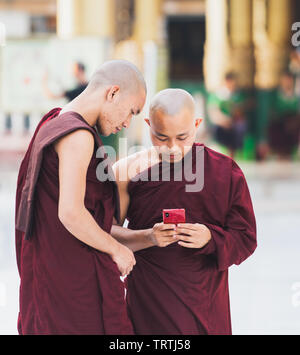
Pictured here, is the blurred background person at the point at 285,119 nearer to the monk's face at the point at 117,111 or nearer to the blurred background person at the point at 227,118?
the blurred background person at the point at 227,118

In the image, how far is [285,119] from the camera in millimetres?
11758

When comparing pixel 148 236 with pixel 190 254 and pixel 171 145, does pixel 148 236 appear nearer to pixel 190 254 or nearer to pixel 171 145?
pixel 190 254

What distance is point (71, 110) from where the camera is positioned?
6.86 ft

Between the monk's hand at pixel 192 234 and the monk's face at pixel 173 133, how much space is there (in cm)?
25

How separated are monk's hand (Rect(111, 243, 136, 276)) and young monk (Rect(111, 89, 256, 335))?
0.17m

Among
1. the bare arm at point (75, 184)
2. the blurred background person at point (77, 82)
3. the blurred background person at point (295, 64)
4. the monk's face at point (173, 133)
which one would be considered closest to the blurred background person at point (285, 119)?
the blurred background person at point (295, 64)

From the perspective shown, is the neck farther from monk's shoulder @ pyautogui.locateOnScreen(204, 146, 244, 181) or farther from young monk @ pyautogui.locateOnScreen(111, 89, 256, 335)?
monk's shoulder @ pyautogui.locateOnScreen(204, 146, 244, 181)

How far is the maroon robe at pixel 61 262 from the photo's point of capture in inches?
80.6

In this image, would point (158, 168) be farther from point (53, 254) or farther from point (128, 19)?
point (128, 19)

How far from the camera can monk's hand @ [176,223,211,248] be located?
2.19 m

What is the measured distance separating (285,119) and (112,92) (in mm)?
10036

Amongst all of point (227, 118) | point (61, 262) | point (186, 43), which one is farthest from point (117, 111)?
point (186, 43)

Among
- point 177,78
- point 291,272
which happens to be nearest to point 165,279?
point 291,272

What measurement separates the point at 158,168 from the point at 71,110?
1.30 feet
